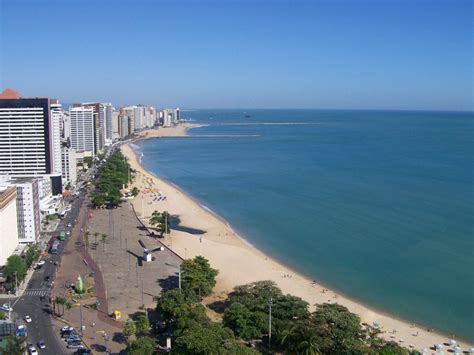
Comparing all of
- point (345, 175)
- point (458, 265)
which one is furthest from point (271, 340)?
point (345, 175)

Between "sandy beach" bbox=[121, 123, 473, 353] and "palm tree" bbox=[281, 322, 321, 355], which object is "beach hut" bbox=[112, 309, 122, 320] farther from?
"palm tree" bbox=[281, 322, 321, 355]

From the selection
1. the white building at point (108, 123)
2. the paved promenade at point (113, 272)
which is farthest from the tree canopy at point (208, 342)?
the white building at point (108, 123)

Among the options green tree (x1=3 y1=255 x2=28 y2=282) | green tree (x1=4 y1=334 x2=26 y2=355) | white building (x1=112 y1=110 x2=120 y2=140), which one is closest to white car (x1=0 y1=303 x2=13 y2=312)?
green tree (x1=3 y1=255 x2=28 y2=282)

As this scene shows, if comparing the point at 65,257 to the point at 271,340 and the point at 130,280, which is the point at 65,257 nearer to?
the point at 130,280

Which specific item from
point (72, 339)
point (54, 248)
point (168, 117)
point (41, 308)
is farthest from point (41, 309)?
point (168, 117)

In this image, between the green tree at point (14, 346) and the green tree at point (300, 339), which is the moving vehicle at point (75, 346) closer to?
the green tree at point (14, 346)

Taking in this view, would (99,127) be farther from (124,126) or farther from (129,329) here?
(129,329)

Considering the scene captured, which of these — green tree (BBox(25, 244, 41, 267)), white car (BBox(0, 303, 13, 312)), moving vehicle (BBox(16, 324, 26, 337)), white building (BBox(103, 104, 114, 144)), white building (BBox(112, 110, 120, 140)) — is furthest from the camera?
white building (BBox(112, 110, 120, 140))
